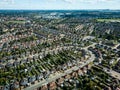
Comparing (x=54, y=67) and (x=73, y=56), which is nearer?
(x=54, y=67)

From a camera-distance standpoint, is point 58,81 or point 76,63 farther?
point 76,63

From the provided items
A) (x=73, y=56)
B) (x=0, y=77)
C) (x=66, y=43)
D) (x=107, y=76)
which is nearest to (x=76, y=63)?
(x=73, y=56)

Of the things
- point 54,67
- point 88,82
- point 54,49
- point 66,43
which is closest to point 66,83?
point 88,82

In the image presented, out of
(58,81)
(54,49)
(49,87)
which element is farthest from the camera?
(54,49)

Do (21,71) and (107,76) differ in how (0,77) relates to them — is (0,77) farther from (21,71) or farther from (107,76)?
(107,76)

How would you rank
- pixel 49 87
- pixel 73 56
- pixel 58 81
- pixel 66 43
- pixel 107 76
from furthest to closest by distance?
pixel 66 43 → pixel 73 56 → pixel 107 76 → pixel 58 81 → pixel 49 87

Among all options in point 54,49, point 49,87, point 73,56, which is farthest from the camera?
point 54,49

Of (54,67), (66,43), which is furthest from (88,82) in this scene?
(66,43)

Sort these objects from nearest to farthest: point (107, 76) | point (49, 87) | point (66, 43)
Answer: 1. point (49, 87)
2. point (107, 76)
3. point (66, 43)

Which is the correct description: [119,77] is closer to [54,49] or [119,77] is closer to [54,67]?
[54,67]
